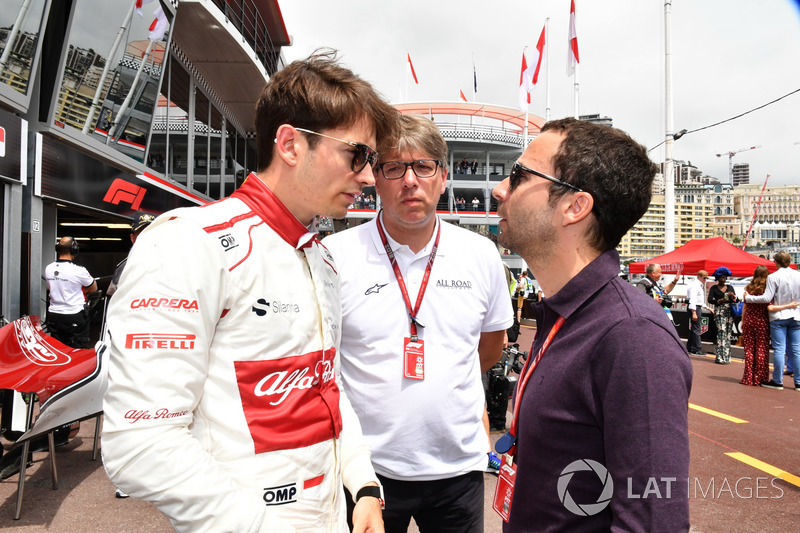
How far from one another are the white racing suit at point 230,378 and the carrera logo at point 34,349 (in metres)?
3.15

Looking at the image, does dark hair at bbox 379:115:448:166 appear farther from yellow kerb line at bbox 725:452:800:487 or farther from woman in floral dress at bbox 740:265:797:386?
woman in floral dress at bbox 740:265:797:386

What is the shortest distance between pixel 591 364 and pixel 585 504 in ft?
1.09

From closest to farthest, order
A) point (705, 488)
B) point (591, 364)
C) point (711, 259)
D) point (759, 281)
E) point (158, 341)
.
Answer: point (158, 341), point (591, 364), point (705, 488), point (759, 281), point (711, 259)

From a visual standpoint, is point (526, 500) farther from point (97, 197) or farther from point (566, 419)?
point (97, 197)

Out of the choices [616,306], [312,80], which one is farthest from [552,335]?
[312,80]

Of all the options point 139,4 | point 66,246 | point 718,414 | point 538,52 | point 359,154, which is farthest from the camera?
point 538,52

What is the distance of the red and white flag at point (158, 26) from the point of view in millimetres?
9058

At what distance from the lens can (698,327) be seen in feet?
→ 35.9

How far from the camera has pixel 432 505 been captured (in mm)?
1938

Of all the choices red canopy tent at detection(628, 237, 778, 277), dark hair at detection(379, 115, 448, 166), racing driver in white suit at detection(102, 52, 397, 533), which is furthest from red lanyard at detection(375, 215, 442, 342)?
red canopy tent at detection(628, 237, 778, 277)

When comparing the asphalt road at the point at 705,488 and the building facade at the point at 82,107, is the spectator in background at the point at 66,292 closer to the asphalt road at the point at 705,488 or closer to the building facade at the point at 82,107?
the building facade at the point at 82,107

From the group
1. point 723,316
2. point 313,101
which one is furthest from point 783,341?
point 313,101

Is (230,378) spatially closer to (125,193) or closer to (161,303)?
(161,303)

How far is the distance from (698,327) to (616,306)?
11.6 metres
